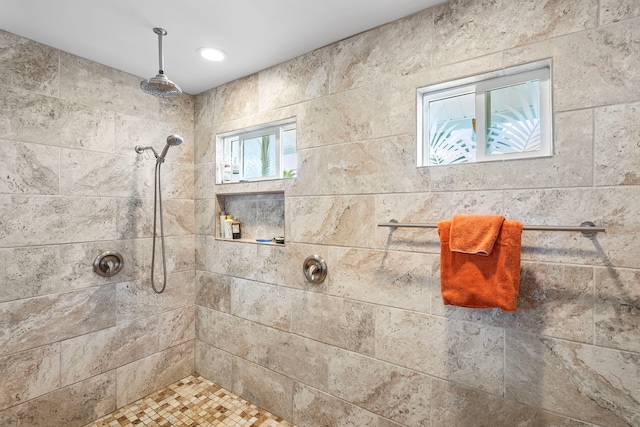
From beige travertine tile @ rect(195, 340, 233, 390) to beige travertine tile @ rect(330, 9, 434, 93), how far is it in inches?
78.7

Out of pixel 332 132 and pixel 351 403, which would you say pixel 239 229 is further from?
pixel 351 403

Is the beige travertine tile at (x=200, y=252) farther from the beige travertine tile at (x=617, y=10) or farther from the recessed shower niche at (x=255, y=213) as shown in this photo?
the beige travertine tile at (x=617, y=10)

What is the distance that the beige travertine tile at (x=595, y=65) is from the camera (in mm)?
1021

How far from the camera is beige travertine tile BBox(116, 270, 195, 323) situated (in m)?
2.03

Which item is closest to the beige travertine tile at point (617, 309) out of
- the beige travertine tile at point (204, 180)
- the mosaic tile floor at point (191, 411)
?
the mosaic tile floor at point (191, 411)

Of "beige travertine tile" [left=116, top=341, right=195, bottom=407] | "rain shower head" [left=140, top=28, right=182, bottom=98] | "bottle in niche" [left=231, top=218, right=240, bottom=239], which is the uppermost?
"rain shower head" [left=140, top=28, right=182, bottom=98]

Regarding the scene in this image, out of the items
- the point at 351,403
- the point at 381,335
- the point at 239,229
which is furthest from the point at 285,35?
the point at 351,403

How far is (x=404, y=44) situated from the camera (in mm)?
1444

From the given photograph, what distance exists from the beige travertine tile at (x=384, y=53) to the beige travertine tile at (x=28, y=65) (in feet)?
5.25

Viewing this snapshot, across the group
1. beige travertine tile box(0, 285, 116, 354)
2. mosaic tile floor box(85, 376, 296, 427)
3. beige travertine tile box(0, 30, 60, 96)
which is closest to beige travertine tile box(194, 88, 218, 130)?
Answer: beige travertine tile box(0, 30, 60, 96)

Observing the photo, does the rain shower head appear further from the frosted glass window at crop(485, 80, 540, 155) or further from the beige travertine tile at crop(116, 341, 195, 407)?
the beige travertine tile at crop(116, 341, 195, 407)

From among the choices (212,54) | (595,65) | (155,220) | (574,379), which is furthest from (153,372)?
(595,65)

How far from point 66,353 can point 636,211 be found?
2.79m

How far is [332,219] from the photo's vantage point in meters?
1.68
